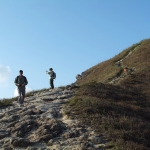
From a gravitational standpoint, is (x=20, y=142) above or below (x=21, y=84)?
below

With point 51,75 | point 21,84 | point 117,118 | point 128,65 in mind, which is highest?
point 128,65

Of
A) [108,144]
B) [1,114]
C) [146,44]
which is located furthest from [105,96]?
[146,44]

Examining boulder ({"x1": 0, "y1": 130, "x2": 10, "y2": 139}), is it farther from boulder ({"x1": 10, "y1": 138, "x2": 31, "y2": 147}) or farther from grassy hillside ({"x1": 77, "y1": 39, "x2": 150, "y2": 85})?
grassy hillside ({"x1": 77, "y1": 39, "x2": 150, "y2": 85})

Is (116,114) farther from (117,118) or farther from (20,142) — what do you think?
(20,142)

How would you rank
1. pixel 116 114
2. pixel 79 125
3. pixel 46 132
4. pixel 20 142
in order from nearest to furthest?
pixel 20 142, pixel 46 132, pixel 79 125, pixel 116 114

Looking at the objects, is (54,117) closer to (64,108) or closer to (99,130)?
(64,108)

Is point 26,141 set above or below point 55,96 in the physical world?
below

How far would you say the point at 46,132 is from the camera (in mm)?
12797

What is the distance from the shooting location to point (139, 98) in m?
21.0

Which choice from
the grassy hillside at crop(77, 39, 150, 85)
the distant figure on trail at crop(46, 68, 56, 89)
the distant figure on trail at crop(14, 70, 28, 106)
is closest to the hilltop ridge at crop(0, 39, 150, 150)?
the distant figure on trail at crop(14, 70, 28, 106)

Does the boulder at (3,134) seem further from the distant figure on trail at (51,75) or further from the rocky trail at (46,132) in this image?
the distant figure on trail at (51,75)

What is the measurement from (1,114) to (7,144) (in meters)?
4.71

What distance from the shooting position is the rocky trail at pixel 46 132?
11789 millimetres

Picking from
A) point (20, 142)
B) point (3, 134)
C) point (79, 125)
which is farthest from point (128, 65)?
point (20, 142)
